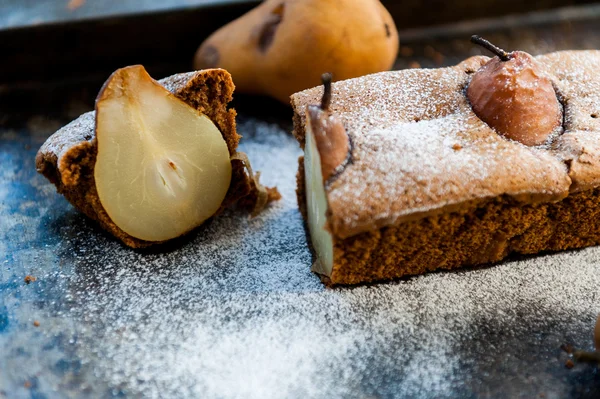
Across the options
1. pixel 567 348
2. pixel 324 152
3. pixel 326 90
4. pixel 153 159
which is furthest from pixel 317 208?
pixel 567 348

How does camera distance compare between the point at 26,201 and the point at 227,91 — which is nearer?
the point at 227,91

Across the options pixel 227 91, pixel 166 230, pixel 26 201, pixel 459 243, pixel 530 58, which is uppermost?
pixel 530 58

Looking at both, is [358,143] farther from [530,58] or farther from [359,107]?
[530,58]

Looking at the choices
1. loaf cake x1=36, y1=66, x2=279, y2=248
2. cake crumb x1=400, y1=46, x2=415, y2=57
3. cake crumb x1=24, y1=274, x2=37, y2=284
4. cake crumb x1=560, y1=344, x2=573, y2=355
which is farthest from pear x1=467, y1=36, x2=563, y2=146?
cake crumb x1=24, y1=274, x2=37, y2=284

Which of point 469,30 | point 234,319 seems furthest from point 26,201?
point 469,30

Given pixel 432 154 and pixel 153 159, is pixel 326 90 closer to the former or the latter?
pixel 432 154

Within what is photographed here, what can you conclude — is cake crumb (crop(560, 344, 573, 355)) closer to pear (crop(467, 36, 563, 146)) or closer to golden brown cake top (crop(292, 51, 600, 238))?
golden brown cake top (crop(292, 51, 600, 238))
